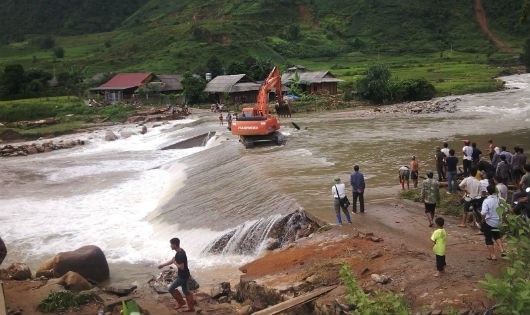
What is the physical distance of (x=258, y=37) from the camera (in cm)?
10219

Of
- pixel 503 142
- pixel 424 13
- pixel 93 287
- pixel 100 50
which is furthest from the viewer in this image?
pixel 424 13

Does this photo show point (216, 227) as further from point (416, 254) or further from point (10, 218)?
point (10, 218)

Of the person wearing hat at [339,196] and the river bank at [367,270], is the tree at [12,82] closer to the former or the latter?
the river bank at [367,270]

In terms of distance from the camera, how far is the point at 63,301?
1259 centimetres

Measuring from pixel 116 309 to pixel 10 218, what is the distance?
1365cm

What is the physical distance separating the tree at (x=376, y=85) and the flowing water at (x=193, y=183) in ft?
50.1

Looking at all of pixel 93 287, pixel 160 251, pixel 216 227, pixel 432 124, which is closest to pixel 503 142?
pixel 432 124

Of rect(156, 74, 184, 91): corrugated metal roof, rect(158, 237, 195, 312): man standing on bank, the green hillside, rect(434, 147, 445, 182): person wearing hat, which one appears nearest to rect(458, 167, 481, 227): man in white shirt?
rect(434, 147, 445, 182): person wearing hat

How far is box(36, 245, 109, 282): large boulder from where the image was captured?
15.7 m

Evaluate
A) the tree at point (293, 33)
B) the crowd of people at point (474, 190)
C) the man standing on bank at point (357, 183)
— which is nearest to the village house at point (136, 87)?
the tree at point (293, 33)

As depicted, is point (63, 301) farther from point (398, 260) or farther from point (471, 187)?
point (471, 187)

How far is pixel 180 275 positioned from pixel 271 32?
100497mm

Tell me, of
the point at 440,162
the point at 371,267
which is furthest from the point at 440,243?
the point at 440,162

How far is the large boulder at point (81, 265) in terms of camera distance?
15.7 metres
